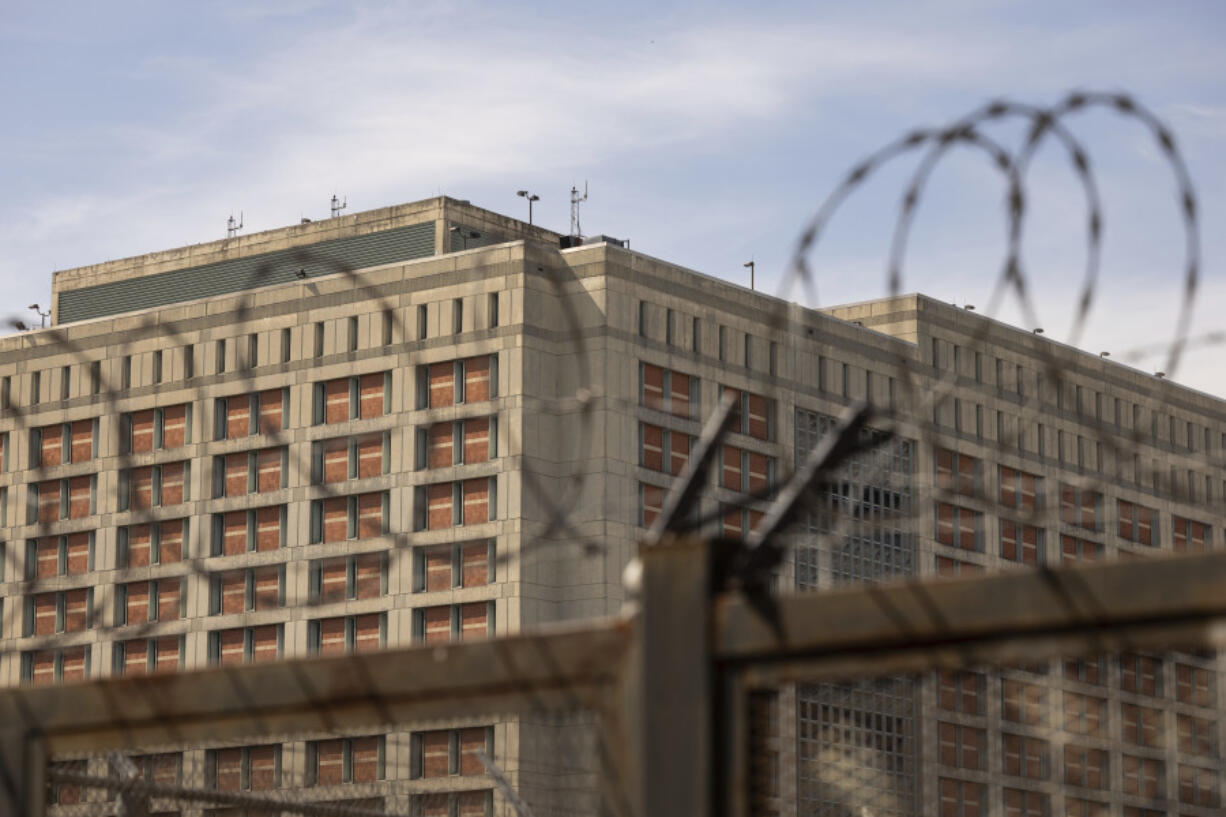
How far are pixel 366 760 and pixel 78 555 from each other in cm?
1748

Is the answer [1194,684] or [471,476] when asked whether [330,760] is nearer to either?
[471,476]

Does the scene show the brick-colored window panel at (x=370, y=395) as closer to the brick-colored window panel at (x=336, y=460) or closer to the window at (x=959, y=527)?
the brick-colored window panel at (x=336, y=460)

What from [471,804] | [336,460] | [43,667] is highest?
[336,460]

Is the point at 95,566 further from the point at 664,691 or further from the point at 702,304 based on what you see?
the point at 664,691

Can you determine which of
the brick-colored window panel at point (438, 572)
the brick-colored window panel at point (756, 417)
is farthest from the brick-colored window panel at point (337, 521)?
the brick-colored window panel at point (756, 417)

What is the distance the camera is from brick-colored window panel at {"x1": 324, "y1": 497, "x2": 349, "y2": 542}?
294 feet

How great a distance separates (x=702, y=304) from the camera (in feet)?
294

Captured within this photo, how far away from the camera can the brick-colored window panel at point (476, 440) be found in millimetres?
87062

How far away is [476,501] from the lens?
8744 cm

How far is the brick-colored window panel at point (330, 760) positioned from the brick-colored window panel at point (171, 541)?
10.4 m

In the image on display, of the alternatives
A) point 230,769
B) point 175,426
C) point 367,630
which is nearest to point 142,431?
point 175,426

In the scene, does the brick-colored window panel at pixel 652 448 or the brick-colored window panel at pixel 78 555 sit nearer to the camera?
the brick-colored window panel at pixel 652 448

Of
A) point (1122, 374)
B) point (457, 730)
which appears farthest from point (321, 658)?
point (1122, 374)

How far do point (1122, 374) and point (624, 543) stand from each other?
96.3 ft
